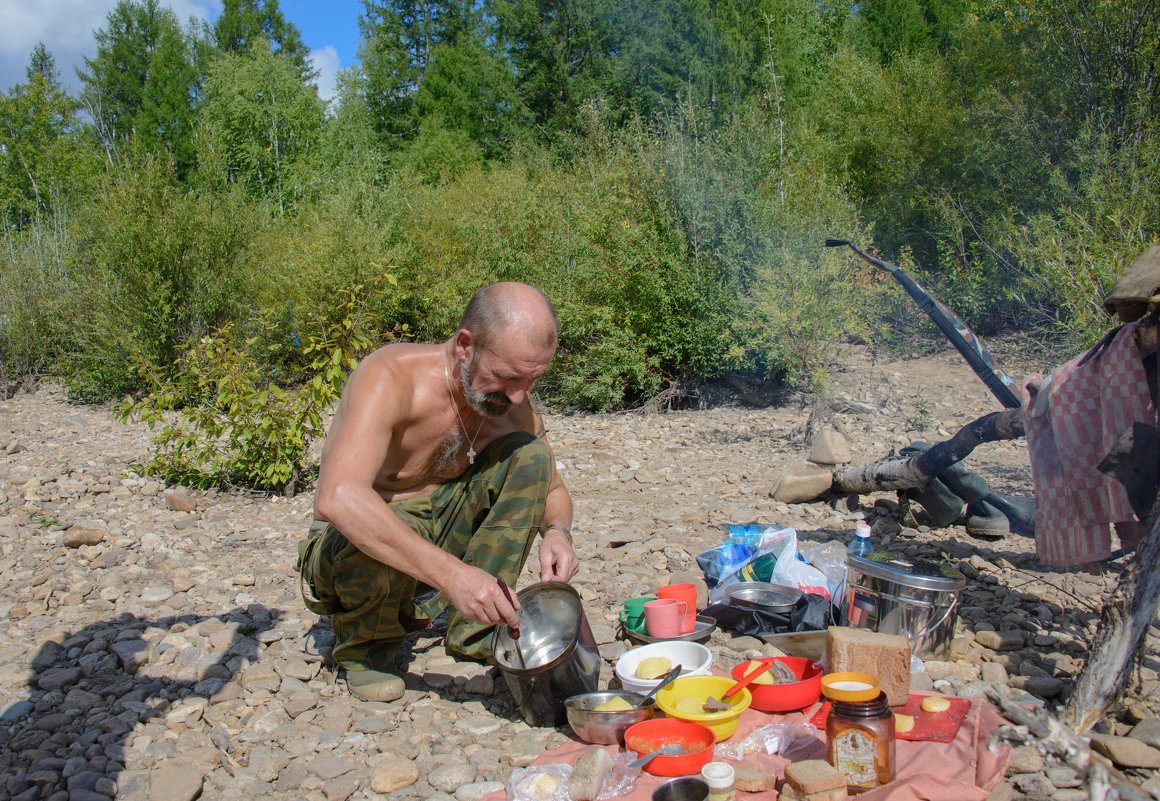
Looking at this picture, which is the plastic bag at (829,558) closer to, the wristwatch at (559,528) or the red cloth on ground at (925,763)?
the red cloth on ground at (925,763)

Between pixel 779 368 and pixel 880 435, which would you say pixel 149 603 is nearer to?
pixel 880 435

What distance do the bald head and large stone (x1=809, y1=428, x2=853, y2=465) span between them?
364 cm

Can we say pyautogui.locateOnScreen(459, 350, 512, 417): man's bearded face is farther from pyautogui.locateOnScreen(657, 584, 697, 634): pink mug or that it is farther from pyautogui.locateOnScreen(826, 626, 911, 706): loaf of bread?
pyautogui.locateOnScreen(826, 626, 911, 706): loaf of bread

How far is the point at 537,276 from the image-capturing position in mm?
10055

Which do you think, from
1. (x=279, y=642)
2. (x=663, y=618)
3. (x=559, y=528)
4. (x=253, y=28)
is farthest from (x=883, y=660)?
(x=253, y=28)

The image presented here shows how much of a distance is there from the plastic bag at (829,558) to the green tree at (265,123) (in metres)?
20.7

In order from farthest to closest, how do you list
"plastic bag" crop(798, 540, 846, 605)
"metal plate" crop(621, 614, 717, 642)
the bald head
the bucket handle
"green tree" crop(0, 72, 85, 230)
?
"green tree" crop(0, 72, 85, 230) → "plastic bag" crop(798, 540, 846, 605) → "metal plate" crop(621, 614, 717, 642) → the bucket handle → the bald head

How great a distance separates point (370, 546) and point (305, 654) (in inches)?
42.5

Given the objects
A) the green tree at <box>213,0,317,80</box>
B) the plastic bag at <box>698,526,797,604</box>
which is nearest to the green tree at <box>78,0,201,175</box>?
the green tree at <box>213,0,317,80</box>

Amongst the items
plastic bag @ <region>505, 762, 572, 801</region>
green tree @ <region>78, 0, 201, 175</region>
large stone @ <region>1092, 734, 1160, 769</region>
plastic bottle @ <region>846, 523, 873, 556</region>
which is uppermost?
green tree @ <region>78, 0, 201, 175</region>

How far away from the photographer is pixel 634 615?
3.06 m

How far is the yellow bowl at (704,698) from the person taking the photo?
84.2 inches

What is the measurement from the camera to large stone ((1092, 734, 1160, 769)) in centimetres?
204

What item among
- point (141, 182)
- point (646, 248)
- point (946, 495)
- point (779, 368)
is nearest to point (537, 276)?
point (646, 248)
